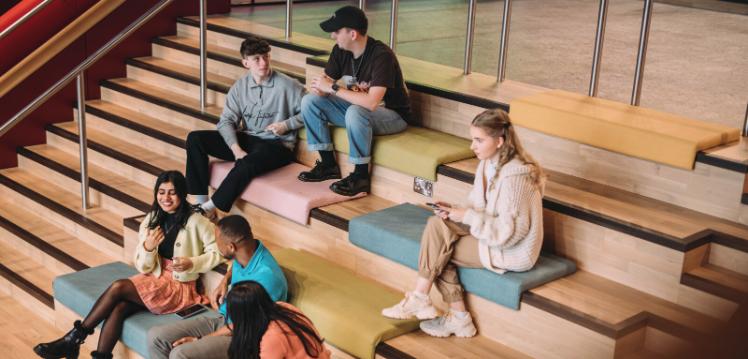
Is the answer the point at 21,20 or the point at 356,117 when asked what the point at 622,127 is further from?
the point at 21,20

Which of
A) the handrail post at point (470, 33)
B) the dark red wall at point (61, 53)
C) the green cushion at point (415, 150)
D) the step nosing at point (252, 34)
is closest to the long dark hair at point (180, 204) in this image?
the green cushion at point (415, 150)

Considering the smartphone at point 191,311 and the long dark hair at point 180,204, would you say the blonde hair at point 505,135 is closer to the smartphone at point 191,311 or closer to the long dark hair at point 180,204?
the long dark hair at point 180,204

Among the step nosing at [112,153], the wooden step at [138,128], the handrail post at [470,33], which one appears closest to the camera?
the handrail post at [470,33]

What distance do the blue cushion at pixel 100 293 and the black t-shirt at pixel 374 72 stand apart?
4.56 feet

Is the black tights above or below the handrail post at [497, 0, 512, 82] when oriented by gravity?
below

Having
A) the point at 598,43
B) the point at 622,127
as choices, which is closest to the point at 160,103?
the point at 598,43

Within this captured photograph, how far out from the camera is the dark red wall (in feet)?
17.9

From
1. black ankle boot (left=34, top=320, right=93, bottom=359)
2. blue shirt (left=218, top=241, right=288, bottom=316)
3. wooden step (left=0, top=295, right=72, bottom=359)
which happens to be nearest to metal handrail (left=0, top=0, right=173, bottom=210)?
wooden step (left=0, top=295, right=72, bottom=359)

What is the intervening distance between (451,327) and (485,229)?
1.43ft

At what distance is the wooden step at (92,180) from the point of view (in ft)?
15.8

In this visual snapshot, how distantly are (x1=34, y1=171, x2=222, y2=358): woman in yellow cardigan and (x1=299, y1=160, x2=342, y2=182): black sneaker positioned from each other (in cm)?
69

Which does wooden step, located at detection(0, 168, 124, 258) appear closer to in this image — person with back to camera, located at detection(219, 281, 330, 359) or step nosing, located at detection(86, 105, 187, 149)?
step nosing, located at detection(86, 105, 187, 149)

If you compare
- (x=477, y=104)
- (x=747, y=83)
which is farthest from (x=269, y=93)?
(x=747, y=83)

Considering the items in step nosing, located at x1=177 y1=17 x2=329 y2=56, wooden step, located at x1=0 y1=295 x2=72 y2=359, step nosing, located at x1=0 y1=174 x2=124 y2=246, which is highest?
step nosing, located at x1=177 y1=17 x2=329 y2=56
